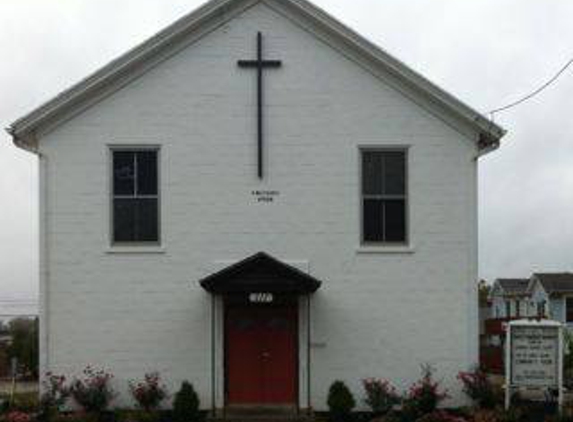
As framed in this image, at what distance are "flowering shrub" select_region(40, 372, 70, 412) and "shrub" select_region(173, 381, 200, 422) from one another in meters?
2.24

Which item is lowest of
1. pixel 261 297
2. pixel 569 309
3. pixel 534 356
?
pixel 569 309

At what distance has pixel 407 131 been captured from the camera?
23.7m

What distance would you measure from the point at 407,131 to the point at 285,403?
620 centimetres


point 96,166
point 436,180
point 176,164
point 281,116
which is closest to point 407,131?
point 436,180

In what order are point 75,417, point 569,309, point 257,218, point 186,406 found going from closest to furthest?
point 75,417 < point 186,406 < point 257,218 < point 569,309

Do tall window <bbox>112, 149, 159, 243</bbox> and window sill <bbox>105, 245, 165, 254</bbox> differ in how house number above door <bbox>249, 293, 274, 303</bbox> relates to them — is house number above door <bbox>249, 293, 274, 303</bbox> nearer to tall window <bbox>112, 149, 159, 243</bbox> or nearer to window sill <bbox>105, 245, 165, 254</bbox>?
window sill <bbox>105, 245, 165, 254</bbox>

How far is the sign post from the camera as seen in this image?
73.0 ft

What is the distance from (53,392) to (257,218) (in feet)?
17.7

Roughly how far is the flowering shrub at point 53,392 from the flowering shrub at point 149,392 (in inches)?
52.8

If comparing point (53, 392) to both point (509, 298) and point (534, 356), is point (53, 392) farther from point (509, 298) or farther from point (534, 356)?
point (509, 298)

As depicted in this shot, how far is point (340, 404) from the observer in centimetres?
2248

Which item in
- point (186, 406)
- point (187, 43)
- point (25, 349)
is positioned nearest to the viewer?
point (186, 406)

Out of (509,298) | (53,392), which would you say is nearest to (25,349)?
(53,392)

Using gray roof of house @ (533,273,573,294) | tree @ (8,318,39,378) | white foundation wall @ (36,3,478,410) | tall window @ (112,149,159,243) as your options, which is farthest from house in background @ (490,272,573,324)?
tall window @ (112,149,159,243)
